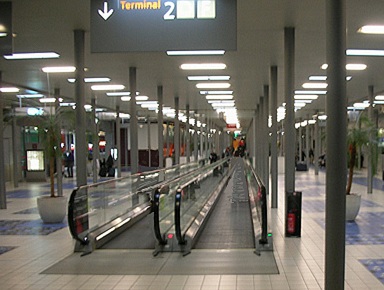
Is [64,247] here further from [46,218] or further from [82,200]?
[46,218]

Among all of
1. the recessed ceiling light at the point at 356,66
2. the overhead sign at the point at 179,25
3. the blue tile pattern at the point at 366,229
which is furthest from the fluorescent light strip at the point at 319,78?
the overhead sign at the point at 179,25

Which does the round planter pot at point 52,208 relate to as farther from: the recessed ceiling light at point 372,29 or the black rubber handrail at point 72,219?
the recessed ceiling light at point 372,29

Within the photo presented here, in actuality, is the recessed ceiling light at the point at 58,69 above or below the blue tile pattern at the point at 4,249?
above

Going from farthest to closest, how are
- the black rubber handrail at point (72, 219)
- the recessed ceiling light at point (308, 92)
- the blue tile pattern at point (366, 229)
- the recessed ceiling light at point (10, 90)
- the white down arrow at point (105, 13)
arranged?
the recessed ceiling light at point (308, 92) < the recessed ceiling light at point (10, 90) < the blue tile pattern at point (366, 229) < the black rubber handrail at point (72, 219) < the white down arrow at point (105, 13)

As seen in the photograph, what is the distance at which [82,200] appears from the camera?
30.1 ft

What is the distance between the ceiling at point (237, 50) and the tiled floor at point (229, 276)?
14.5 feet

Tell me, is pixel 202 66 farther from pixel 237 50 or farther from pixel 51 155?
pixel 51 155

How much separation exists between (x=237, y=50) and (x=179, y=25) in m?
5.77

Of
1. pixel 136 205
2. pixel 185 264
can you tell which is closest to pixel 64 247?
pixel 185 264

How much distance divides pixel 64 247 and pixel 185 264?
284 cm

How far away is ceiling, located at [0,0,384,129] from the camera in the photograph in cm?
838

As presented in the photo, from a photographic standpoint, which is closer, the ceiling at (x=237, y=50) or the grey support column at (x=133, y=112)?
the ceiling at (x=237, y=50)

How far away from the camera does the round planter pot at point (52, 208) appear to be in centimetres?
1209

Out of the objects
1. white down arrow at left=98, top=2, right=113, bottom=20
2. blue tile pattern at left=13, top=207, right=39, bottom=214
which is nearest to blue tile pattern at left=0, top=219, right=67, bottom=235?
blue tile pattern at left=13, top=207, right=39, bottom=214
